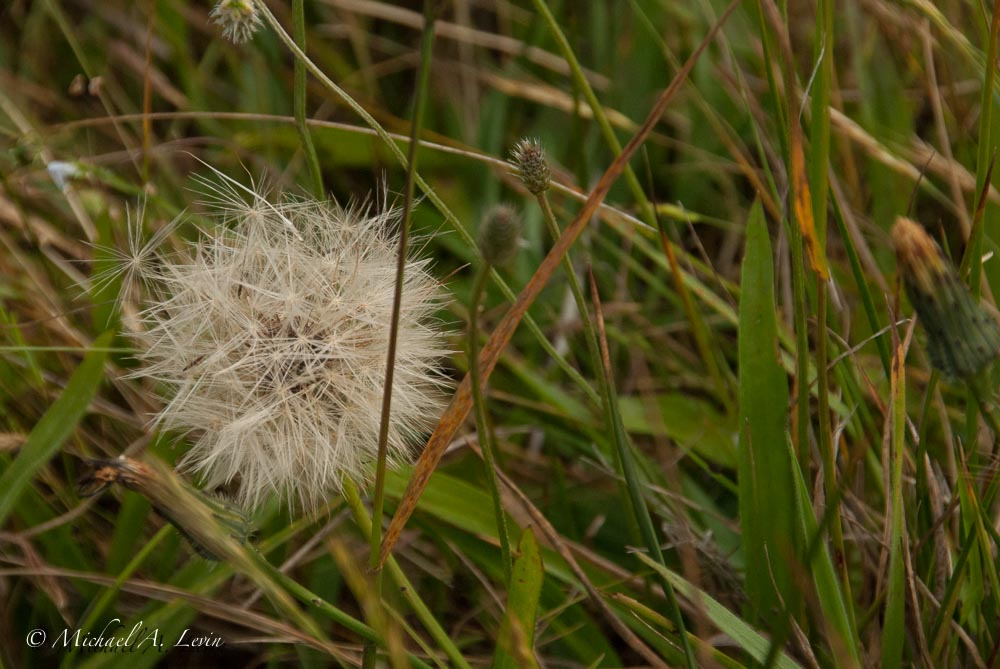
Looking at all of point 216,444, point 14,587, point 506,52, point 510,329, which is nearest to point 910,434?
point 510,329

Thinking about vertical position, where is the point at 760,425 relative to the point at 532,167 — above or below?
below

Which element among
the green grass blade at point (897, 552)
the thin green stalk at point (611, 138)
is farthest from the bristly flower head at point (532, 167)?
the green grass blade at point (897, 552)

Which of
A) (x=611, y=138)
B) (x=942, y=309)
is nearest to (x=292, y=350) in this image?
(x=611, y=138)

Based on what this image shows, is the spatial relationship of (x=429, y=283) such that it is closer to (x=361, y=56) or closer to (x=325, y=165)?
(x=325, y=165)

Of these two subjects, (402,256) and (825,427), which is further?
(825,427)

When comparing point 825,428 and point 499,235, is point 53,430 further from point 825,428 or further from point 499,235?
point 825,428
